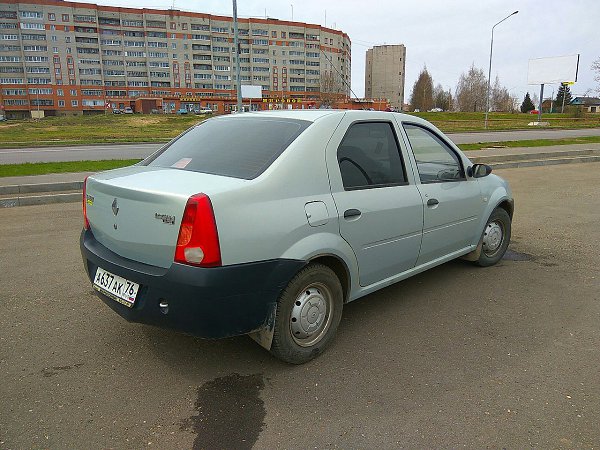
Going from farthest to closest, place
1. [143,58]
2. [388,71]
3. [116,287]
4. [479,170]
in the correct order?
[388,71] < [143,58] < [479,170] < [116,287]

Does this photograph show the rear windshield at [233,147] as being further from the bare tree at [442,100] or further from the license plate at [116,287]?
the bare tree at [442,100]

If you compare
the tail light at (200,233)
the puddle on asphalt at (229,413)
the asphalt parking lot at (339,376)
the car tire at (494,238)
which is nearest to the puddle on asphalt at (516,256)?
the car tire at (494,238)

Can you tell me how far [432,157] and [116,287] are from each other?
300 centimetres

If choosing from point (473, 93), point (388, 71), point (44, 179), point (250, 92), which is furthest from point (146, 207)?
point (388, 71)

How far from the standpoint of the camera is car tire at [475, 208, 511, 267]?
4.90m

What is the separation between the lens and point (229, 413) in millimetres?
2576

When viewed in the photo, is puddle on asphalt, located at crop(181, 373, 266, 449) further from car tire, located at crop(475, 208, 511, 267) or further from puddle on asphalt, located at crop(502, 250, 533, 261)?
puddle on asphalt, located at crop(502, 250, 533, 261)

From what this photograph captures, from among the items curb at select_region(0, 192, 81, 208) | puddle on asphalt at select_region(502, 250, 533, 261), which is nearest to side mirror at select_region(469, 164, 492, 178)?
puddle on asphalt at select_region(502, 250, 533, 261)

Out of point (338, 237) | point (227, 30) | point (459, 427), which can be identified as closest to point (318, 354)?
point (338, 237)

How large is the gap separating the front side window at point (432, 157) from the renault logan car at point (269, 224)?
0.02m

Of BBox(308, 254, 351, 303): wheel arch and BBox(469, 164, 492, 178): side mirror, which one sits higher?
BBox(469, 164, 492, 178): side mirror

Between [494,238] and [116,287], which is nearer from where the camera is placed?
[116,287]

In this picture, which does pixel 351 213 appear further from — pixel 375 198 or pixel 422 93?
pixel 422 93

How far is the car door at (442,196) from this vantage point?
3895 mm
